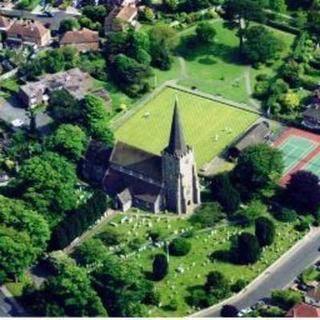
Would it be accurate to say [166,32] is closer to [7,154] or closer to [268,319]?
[7,154]

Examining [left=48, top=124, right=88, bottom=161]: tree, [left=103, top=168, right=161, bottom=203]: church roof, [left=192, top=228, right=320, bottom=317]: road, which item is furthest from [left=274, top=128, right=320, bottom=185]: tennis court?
[left=48, top=124, right=88, bottom=161]: tree

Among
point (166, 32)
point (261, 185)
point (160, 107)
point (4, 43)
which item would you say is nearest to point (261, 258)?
point (261, 185)

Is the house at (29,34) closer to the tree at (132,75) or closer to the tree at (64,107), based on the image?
the tree at (132,75)

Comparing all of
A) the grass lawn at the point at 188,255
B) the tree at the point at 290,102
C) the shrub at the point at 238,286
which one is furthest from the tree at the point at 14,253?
the tree at the point at 290,102

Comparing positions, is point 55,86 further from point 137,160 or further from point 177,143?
point 177,143

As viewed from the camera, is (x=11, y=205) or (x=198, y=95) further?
(x=198, y=95)

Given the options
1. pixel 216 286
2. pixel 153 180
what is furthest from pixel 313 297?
pixel 153 180

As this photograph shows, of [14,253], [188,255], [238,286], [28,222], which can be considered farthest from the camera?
[188,255]
